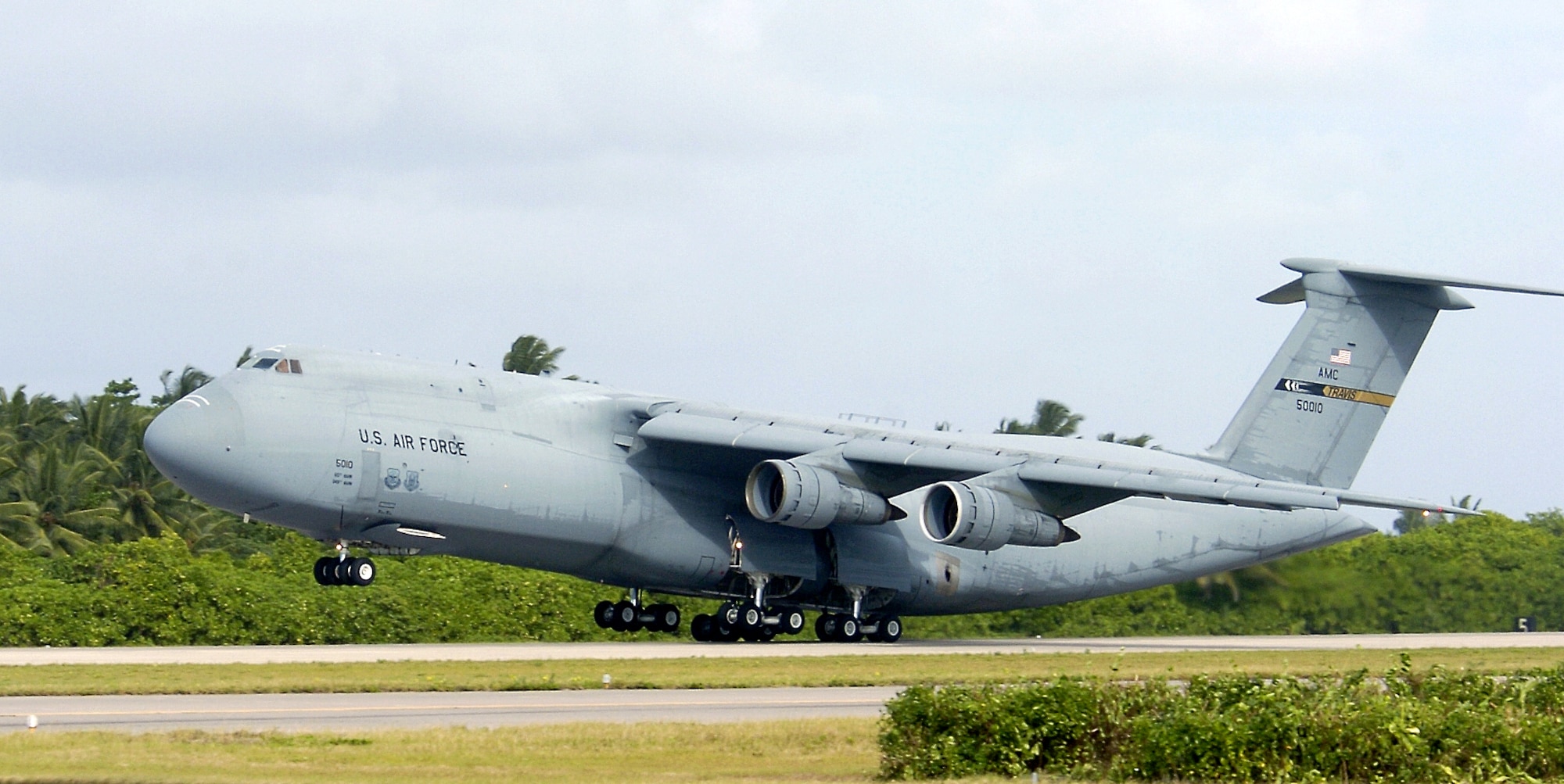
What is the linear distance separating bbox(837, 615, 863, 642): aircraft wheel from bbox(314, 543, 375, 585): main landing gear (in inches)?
284

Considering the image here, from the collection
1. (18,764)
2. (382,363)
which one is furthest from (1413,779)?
(382,363)

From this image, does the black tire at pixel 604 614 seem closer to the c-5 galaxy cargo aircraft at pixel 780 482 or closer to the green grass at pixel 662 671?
the c-5 galaxy cargo aircraft at pixel 780 482

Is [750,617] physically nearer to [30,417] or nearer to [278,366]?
[278,366]

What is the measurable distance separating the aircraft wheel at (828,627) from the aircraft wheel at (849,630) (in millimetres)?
48

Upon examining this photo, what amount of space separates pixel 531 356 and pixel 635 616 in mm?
20443

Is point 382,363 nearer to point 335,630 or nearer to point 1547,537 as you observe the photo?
point 335,630

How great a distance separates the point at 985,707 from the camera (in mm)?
11305

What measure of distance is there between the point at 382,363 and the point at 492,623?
6.91 m

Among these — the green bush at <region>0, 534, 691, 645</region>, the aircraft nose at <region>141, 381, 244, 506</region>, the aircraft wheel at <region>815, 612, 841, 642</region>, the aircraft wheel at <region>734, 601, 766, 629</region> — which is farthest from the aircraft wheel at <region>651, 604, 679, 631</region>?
the aircraft nose at <region>141, 381, 244, 506</region>

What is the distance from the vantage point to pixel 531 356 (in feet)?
155

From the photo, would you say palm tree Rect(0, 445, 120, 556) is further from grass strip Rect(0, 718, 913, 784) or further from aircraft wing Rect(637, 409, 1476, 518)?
grass strip Rect(0, 718, 913, 784)

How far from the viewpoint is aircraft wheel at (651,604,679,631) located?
90.7 ft

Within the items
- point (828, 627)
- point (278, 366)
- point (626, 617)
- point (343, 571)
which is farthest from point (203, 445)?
point (828, 627)

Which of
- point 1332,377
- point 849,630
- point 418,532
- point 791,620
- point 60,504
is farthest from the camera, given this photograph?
point 60,504
